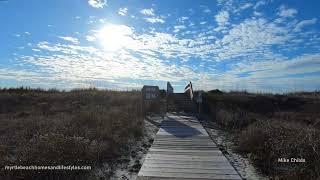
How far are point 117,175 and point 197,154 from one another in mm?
2403

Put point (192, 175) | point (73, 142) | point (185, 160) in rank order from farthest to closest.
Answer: point (185, 160)
point (73, 142)
point (192, 175)

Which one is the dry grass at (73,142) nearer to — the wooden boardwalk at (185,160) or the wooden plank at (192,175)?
the wooden boardwalk at (185,160)

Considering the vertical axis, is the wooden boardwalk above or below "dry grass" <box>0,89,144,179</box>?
below

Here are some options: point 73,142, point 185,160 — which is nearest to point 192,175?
point 185,160

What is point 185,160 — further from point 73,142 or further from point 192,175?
point 73,142

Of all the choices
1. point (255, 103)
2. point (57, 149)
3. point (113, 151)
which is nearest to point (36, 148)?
point (57, 149)

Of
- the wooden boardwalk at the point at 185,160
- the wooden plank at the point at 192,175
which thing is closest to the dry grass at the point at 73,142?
the wooden boardwalk at the point at 185,160

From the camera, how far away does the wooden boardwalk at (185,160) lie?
21.5ft

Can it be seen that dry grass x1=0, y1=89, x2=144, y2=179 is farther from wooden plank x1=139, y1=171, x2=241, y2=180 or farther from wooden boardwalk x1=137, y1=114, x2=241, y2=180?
wooden plank x1=139, y1=171, x2=241, y2=180

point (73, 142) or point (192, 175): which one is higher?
point (73, 142)

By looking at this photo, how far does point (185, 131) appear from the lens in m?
12.4

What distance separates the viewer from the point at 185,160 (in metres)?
7.76

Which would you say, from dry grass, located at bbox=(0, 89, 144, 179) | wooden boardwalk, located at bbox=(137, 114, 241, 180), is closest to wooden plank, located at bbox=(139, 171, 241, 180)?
wooden boardwalk, located at bbox=(137, 114, 241, 180)

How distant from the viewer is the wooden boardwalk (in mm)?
6562
